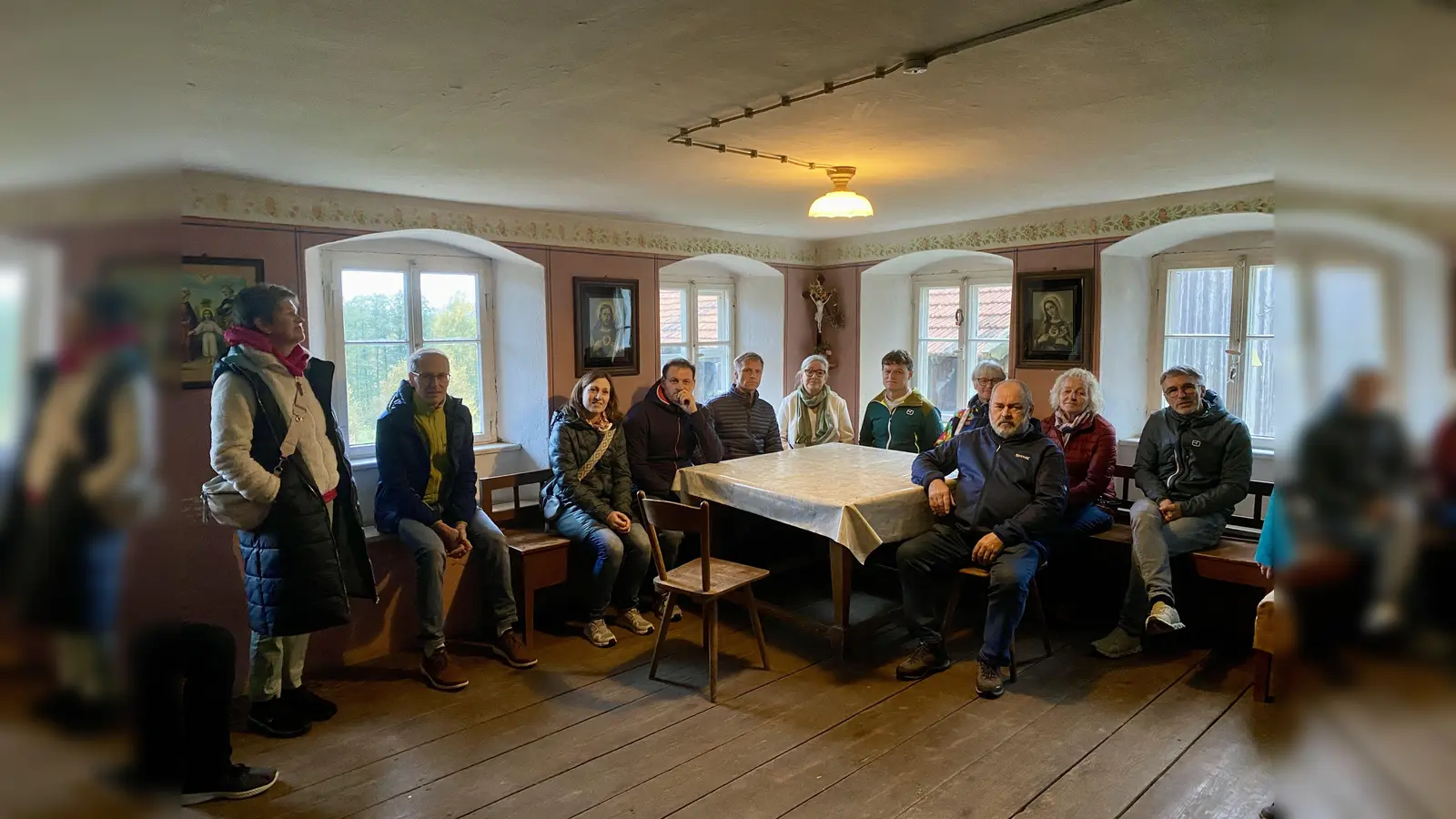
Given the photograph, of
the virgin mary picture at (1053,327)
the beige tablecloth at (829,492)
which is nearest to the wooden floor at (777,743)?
the beige tablecloth at (829,492)

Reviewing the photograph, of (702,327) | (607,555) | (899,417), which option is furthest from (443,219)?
(899,417)

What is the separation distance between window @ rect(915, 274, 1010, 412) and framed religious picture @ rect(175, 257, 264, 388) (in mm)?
4362

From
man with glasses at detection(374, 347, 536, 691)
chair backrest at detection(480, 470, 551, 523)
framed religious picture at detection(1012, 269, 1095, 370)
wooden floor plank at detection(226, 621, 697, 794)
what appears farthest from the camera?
framed religious picture at detection(1012, 269, 1095, 370)

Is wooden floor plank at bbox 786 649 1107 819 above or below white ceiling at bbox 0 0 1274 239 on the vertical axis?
below

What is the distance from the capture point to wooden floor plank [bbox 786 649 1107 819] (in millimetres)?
2270

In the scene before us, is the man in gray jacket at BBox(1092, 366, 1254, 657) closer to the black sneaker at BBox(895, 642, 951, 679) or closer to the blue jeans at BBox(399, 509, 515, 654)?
the black sneaker at BBox(895, 642, 951, 679)

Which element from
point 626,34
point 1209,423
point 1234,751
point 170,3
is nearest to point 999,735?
point 1234,751

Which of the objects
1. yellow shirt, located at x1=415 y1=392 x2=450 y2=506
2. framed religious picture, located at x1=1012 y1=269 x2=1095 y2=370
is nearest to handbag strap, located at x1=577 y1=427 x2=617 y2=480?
yellow shirt, located at x1=415 y1=392 x2=450 y2=506

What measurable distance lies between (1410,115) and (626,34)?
1.81 m

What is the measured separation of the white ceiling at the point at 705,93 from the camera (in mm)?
1774

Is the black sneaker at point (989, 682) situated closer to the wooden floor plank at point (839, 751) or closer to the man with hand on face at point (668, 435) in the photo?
the wooden floor plank at point (839, 751)

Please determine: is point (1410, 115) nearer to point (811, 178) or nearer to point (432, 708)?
point (432, 708)

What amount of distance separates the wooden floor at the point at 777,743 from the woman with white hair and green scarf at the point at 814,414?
5.27 feet

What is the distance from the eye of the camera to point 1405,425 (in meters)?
0.28
